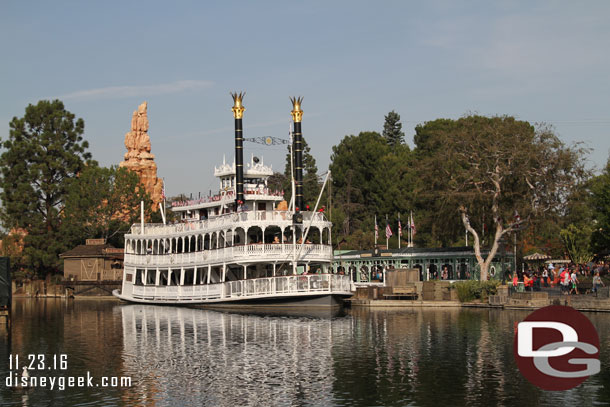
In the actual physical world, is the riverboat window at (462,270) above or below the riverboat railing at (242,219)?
below

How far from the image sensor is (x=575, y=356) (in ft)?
89.4

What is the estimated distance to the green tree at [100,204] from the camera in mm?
81875

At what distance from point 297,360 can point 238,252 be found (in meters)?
22.0

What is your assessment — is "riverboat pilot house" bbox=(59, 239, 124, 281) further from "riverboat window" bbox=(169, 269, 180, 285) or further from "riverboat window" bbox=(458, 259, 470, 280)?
"riverboat window" bbox=(458, 259, 470, 280)

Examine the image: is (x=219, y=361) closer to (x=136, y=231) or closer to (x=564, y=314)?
(x=564, y=314)

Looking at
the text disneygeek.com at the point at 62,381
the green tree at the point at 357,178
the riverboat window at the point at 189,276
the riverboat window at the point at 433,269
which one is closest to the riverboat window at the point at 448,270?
the riverboat window at the point at 433,269

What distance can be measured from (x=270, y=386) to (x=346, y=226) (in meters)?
69.1

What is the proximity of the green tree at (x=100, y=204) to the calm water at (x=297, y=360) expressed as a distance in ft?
121

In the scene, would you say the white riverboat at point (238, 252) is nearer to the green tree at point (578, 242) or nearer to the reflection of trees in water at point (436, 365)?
A: the reflection of trees in water at point (436, 365)

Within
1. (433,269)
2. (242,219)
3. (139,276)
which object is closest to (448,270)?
(433,269)

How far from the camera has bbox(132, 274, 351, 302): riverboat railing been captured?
152ft

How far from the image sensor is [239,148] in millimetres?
57500

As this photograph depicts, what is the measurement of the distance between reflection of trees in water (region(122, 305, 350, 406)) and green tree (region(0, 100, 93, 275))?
40.6m

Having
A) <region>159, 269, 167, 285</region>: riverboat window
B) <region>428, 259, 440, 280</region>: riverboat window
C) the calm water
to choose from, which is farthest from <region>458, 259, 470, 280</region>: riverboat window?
<region>159, 269, 167, 285</region>: riverboat window
